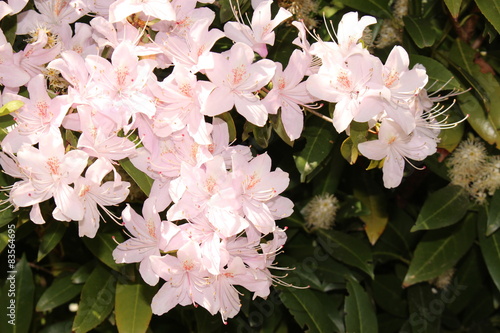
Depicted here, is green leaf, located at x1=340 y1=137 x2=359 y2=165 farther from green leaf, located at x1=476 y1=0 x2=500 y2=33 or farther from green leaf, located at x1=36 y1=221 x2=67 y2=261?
green leaf, located at x1=36 y1=221 x2=67 y2=261

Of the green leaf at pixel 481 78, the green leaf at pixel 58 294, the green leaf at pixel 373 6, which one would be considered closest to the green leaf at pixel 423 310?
the green leaf at pixel 481 78

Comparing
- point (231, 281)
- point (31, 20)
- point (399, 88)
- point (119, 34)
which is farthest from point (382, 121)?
point (31, 20)

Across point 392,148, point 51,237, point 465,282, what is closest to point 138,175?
point 51,237

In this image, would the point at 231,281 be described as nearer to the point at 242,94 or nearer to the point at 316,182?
the point at 242,94

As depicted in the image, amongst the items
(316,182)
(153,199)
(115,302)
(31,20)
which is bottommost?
(115,302)

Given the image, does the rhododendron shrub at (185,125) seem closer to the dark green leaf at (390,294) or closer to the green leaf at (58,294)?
the green leaf at (58,294)

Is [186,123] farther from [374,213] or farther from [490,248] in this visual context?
[490,248]

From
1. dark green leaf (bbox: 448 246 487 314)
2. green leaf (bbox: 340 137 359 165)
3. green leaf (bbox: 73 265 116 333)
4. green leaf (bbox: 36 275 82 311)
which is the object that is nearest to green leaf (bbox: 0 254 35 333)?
green leaf (bbox: 36 275 82 311)
